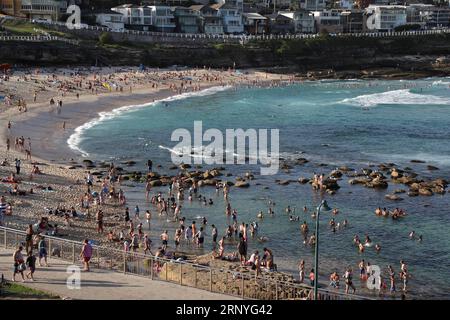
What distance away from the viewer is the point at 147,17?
3979 inches

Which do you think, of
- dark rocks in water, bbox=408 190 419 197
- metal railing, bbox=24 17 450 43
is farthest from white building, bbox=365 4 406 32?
dark rocks in water, bbox=408 190 419 197

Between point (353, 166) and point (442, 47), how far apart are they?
77.5m

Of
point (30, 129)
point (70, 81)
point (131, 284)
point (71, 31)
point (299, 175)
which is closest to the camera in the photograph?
point (131, 284)

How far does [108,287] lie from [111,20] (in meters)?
84.5

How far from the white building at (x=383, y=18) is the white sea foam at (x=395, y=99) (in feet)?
150

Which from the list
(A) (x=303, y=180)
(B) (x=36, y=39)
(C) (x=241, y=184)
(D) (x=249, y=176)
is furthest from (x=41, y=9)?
(A) (x=303, y=180)

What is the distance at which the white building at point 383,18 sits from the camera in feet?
398

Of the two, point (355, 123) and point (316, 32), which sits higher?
point (316, 32)

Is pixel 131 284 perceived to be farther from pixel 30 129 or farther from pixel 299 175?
pixel 30 129

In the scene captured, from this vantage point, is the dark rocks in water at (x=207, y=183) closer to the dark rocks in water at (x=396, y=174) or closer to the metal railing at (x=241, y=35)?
the dark rocks in water at (x=396, y=174)

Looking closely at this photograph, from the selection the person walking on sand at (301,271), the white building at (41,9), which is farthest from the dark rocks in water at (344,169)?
the white building at (41,9)

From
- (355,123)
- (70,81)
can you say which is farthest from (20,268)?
(70,81)

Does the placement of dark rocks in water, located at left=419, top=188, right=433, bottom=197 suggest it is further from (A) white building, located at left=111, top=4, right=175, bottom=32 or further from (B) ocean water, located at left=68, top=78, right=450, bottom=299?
(A) white building, located at left=111, top=4, right=175, bottom=32

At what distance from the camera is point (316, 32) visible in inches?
4616
